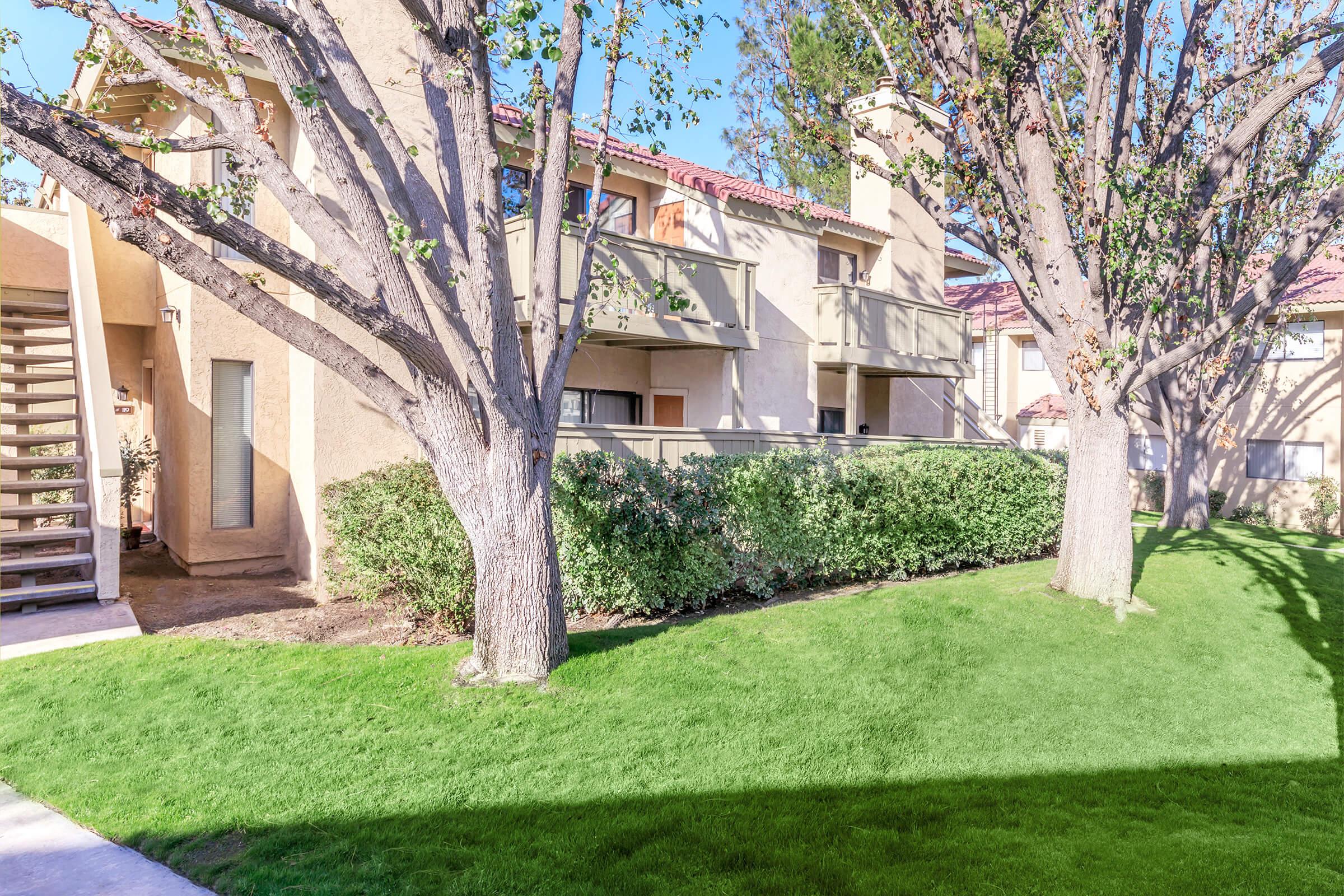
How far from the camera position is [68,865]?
4.14m

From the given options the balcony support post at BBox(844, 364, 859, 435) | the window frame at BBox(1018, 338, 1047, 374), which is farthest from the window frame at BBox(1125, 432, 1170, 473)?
the balcony support post at BBox(844, 364, 859, 435)

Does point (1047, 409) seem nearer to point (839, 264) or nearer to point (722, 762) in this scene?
point (839, 264)

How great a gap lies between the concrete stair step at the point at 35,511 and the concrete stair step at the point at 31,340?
2.75 meters

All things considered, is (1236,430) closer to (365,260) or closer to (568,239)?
(568,239)

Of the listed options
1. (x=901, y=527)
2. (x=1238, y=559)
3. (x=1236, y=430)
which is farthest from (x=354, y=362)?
(x=1236, y=430)

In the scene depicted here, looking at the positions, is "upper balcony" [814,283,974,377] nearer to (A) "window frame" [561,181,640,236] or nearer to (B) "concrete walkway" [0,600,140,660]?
(A) "window frame" [561,181,640,236]

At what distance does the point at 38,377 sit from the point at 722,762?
34.5ft

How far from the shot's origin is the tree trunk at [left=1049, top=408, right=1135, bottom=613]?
33.1ft

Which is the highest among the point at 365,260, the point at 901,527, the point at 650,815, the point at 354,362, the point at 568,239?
the point at 568,239

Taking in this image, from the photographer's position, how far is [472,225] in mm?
6422

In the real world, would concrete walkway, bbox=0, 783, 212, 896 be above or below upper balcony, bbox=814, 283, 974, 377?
below

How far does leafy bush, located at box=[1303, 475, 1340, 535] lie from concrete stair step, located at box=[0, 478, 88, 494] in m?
27.0

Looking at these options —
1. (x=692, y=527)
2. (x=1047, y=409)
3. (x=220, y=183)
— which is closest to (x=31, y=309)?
(x=220, y=183)

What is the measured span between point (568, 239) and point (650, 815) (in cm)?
921
